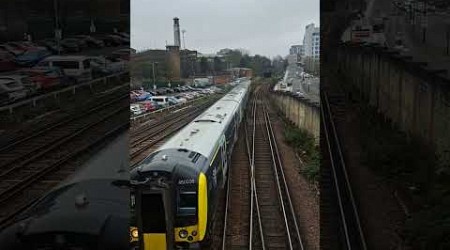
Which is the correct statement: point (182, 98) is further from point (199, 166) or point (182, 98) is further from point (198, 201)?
point (198, 201)

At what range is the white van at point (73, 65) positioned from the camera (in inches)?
111

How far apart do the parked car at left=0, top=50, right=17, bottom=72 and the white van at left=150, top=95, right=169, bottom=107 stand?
0.95 meters

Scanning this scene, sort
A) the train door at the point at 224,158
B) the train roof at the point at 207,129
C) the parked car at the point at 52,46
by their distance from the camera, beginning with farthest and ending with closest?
the train door at the point at 224,158 < the train roof at the point at 207,129 < the parked car at the point at 52,46

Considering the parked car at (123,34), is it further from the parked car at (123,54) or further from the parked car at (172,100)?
the parked car at (172,100)

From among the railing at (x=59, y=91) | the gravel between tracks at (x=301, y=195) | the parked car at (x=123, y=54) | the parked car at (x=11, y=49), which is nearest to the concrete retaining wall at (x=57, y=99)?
the railing at (x=59, y=91)

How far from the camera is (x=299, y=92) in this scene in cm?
397

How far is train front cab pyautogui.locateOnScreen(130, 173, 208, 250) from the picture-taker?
A: 9.45 ft

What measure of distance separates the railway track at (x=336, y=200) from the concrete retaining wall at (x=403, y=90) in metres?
0.45

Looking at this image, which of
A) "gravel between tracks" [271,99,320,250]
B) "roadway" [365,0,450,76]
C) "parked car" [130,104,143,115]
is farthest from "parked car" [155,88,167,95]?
"roadway" [365,0,450,76]

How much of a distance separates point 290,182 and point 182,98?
1.76 meters

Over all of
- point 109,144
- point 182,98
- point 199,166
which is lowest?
point 199,166

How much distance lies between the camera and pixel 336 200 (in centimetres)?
397

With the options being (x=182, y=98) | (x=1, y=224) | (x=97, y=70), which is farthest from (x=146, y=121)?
(x=1, y=224)

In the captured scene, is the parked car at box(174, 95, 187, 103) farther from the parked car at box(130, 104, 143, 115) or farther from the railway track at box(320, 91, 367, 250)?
the railway track at box(320, 91, 367, 250)
